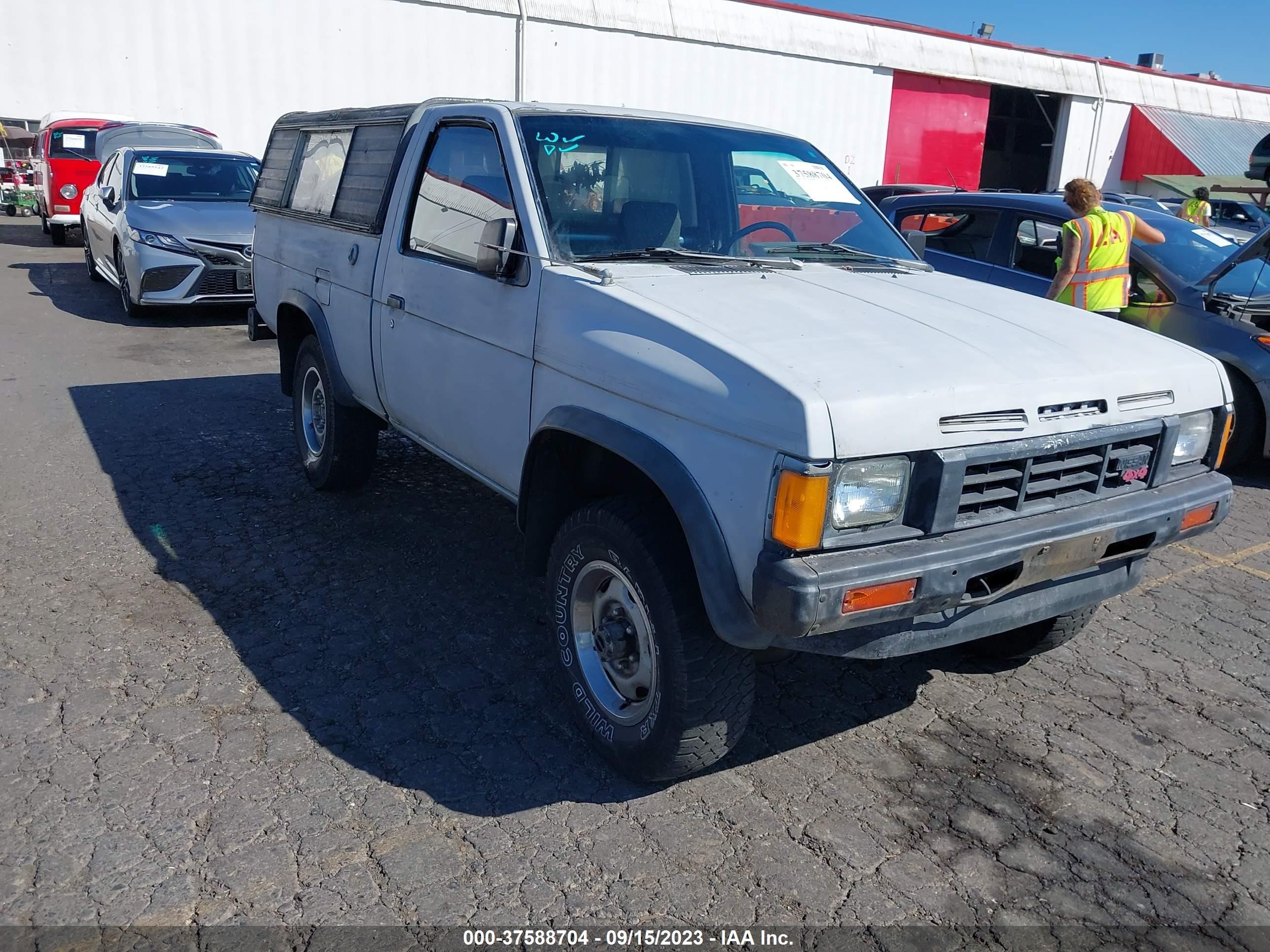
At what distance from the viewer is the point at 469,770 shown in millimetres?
3182

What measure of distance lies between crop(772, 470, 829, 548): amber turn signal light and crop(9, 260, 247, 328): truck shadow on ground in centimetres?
990

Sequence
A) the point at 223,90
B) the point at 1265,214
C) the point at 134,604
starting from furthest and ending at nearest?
the point at 223,90 → the point at 1265,214 → the point at 134,604

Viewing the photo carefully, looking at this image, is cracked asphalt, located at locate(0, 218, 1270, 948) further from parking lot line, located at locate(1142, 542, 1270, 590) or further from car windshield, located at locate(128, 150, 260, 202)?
car windshield, located at locate(128, 150, 260, 202)

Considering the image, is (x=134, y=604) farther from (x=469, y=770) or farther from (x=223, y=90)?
(x=223, y=90)

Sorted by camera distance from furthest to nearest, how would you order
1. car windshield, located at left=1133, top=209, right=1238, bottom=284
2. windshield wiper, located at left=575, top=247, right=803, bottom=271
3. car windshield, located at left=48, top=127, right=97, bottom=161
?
1. car windshield, located at left=48, top=127, right=97, bottom=161
2. car windshield, located at left=1133, top=209, right=1238, bottom=284
3. windshield wiper, located at left=575, top=247, right=803, bottom=271

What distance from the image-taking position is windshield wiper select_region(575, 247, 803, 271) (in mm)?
3527

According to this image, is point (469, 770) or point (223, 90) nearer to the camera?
point (469, 770)

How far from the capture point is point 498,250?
3490 mm

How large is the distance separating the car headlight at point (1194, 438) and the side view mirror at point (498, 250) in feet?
7.47

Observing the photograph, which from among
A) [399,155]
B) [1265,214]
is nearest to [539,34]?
[1265,214]

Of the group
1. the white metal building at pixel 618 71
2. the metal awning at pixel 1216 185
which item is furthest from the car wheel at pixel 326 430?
the metal awning at pixel 1216 185

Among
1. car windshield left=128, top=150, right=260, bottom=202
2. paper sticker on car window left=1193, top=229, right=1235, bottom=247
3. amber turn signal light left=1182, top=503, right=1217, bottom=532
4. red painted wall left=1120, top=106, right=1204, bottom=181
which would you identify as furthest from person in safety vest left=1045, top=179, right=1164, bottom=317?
red painted wall left=1120, top=106, right=1204, bottom=181

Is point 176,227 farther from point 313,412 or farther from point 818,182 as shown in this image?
point 818,182

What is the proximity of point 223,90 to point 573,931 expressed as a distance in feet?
70.4
